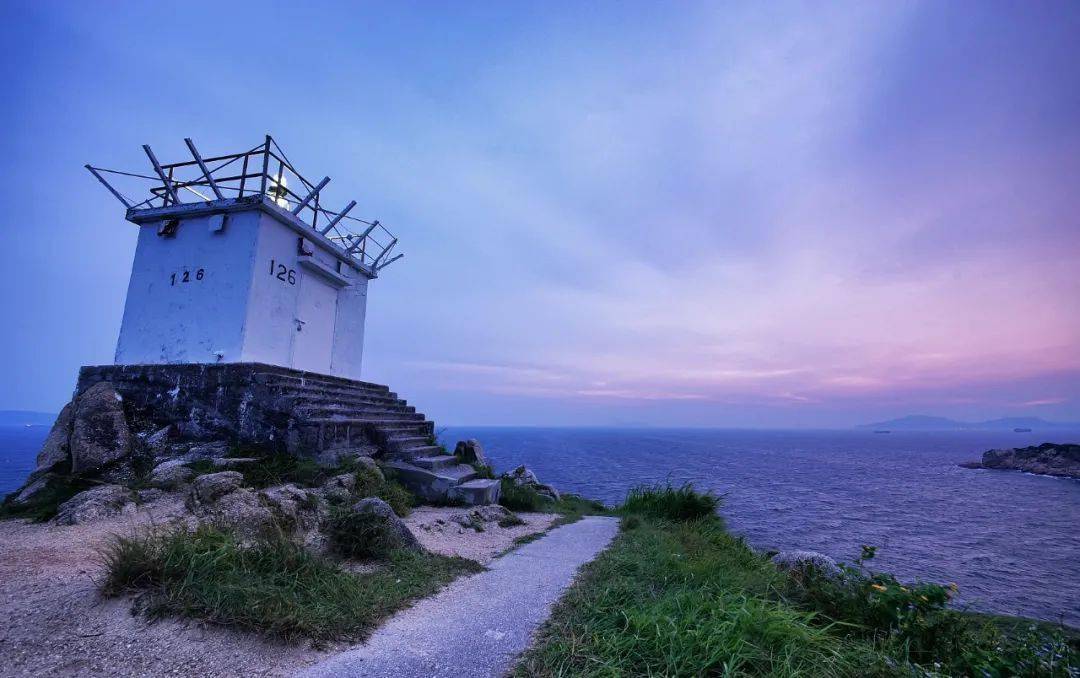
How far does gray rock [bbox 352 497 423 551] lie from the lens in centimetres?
627

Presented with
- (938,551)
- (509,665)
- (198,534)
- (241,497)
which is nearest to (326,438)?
(241,497)

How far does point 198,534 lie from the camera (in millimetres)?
4738

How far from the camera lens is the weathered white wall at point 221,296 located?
12242mm

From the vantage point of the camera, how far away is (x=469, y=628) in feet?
13.7

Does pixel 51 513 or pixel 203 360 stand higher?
pixel 203 360

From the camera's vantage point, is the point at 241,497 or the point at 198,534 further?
the point at 241,497

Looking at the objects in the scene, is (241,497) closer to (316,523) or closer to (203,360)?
(316,523)

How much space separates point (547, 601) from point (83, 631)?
390 cm

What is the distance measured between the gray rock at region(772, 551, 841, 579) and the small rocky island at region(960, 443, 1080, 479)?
234 feet

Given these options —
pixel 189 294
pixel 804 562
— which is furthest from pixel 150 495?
pixel 804 562

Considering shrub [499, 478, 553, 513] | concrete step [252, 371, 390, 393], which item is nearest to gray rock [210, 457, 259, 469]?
concrete step [252, 371, 390, 393]

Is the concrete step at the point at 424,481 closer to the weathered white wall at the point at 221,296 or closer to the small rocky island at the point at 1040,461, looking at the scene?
the weathered white wall at the point at 221,296

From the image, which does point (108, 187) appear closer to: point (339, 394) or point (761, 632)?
point (339, 394)

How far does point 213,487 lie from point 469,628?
5.25 meters
